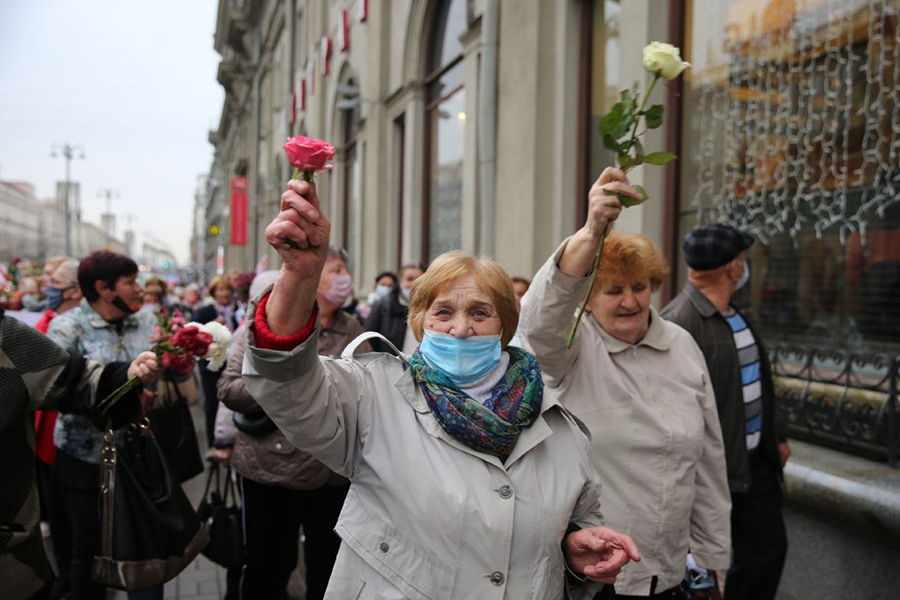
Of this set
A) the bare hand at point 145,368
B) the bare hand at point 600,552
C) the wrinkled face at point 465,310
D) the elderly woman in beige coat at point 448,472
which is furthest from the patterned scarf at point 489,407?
the bare hand at point 145,368

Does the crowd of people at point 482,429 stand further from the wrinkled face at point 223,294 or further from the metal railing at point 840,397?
the wrinkled face at point 223,294

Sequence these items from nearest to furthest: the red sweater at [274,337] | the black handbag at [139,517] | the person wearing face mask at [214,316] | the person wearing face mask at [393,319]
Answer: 1. the red sweater at [274,337]
2. the black handbag at [139,517]
3. the person wearing face mask at [393,319]
4. the person wearing face mask at [214,316]

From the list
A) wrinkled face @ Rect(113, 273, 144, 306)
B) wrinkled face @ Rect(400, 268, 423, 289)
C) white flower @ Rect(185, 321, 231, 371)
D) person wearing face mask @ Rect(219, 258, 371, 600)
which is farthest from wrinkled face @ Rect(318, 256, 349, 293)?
wrinkled face @ Rect(400, 268, 423, 289)

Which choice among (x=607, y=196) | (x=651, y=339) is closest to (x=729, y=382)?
(x=651, y=339)

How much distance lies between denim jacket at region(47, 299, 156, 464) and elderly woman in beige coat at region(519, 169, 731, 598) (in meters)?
2.31

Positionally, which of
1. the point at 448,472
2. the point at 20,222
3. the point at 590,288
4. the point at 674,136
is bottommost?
the point at 448,472

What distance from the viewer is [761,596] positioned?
3695 mm

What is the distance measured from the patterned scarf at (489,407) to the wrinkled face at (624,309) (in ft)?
2.66

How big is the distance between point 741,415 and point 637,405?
38.4 inches

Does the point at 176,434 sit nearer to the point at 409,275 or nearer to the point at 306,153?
the point at 306,153

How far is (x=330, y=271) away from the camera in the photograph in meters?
4.01

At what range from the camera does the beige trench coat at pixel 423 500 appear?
6.29 ft

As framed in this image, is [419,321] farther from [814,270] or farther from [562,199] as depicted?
[562,199]

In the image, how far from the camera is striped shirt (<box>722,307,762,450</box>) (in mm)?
3689
